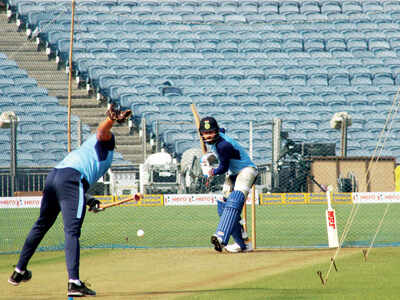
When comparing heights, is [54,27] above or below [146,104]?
above

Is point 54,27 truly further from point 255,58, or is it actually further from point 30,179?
point 30,179

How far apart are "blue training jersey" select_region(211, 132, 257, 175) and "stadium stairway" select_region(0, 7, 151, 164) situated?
13185mm

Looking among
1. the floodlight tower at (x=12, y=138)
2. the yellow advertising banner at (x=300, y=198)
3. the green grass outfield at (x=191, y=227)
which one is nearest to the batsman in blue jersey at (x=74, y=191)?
the green grass outfield at (x=191, y=227)

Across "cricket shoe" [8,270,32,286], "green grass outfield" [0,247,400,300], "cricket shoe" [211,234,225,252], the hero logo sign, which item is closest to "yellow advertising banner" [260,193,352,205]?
the hero logo sign

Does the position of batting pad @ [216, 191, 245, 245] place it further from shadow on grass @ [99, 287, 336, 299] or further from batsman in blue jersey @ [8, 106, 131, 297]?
batsman in blue jersey @ [8, 106, 131, 297]

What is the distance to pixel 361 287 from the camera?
26.6 feet

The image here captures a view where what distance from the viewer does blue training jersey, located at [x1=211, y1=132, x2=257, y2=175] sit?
9.79 meters

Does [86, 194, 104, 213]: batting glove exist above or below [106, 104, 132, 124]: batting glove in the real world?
below

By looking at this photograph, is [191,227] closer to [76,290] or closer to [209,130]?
[209,130]

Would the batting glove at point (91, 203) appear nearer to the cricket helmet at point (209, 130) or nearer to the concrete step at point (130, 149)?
the cricket helmet at point (209, 130)

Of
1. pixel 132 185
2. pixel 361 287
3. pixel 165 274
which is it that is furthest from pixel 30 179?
pixel 361 287

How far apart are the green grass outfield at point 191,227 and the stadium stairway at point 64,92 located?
365 centimetres

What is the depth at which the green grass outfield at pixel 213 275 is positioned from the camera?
789 cm

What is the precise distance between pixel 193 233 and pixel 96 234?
1.88 metres
